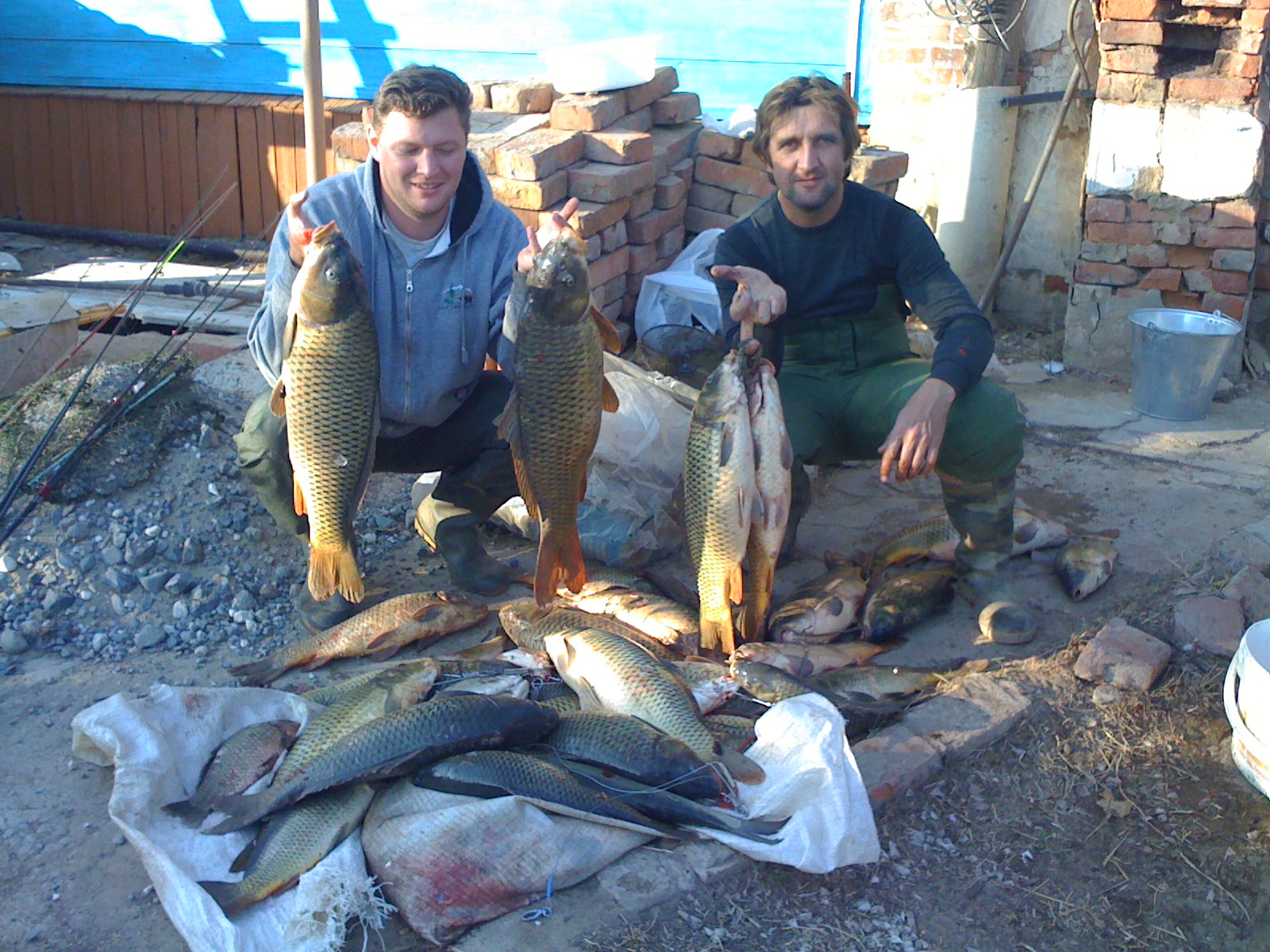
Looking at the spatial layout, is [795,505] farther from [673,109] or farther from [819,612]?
[673,109]

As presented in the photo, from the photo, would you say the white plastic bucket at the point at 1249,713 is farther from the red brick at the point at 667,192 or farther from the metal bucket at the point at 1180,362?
the red brick at the point at 667,192

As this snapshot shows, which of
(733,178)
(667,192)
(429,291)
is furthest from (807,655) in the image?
(733,178)

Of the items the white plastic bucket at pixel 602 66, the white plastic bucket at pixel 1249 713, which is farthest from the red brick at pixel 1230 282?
the white plastic bucket at pixel 1249 713

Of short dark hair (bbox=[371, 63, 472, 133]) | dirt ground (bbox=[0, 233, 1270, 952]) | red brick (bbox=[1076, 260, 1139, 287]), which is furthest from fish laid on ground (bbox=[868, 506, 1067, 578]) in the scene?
red brick (bbox=[1076, 260, 1139, 287])

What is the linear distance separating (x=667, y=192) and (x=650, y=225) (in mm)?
253

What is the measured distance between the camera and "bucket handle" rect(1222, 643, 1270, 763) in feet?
9.69

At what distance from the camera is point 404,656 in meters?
3.88

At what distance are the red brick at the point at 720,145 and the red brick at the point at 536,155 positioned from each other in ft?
3.41

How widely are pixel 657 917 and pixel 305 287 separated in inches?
71.8

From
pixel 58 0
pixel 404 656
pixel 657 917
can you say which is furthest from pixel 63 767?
pixel 58 0

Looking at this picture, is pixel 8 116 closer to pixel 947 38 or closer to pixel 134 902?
pixel 947 38

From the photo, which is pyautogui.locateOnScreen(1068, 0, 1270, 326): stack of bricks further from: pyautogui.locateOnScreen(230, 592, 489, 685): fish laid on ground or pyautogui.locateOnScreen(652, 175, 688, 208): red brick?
pyautogui.locateOnScreen(230, 592, 489, 685): fish laid on ground

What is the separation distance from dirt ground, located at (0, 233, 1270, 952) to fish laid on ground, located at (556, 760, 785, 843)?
0.11m

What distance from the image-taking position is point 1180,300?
6566 mm
